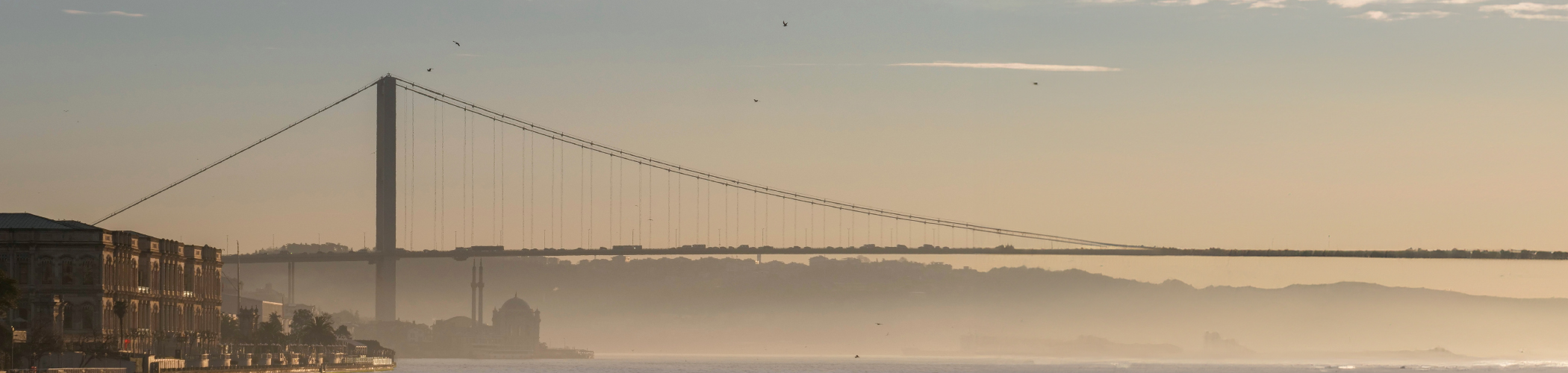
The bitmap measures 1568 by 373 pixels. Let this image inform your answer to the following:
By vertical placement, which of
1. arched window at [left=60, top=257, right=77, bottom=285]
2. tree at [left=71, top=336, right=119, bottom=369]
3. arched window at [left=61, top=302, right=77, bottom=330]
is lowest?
tree at [left=71, top=336, right=119, bottom=369]

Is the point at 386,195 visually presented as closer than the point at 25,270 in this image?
No

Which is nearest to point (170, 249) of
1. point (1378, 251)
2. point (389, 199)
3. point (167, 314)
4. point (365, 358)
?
point (167, 314)

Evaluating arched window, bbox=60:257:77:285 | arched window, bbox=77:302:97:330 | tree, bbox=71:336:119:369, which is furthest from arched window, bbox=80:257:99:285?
tree, bbox=71:336:119:369

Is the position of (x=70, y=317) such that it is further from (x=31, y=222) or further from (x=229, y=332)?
(x=229, y=332)

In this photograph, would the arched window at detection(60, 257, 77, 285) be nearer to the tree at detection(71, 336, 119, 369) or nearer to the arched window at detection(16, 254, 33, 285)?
the arched window at detection(16, 254, 33, 285)

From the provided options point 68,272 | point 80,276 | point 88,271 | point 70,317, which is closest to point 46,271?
point 68,272
